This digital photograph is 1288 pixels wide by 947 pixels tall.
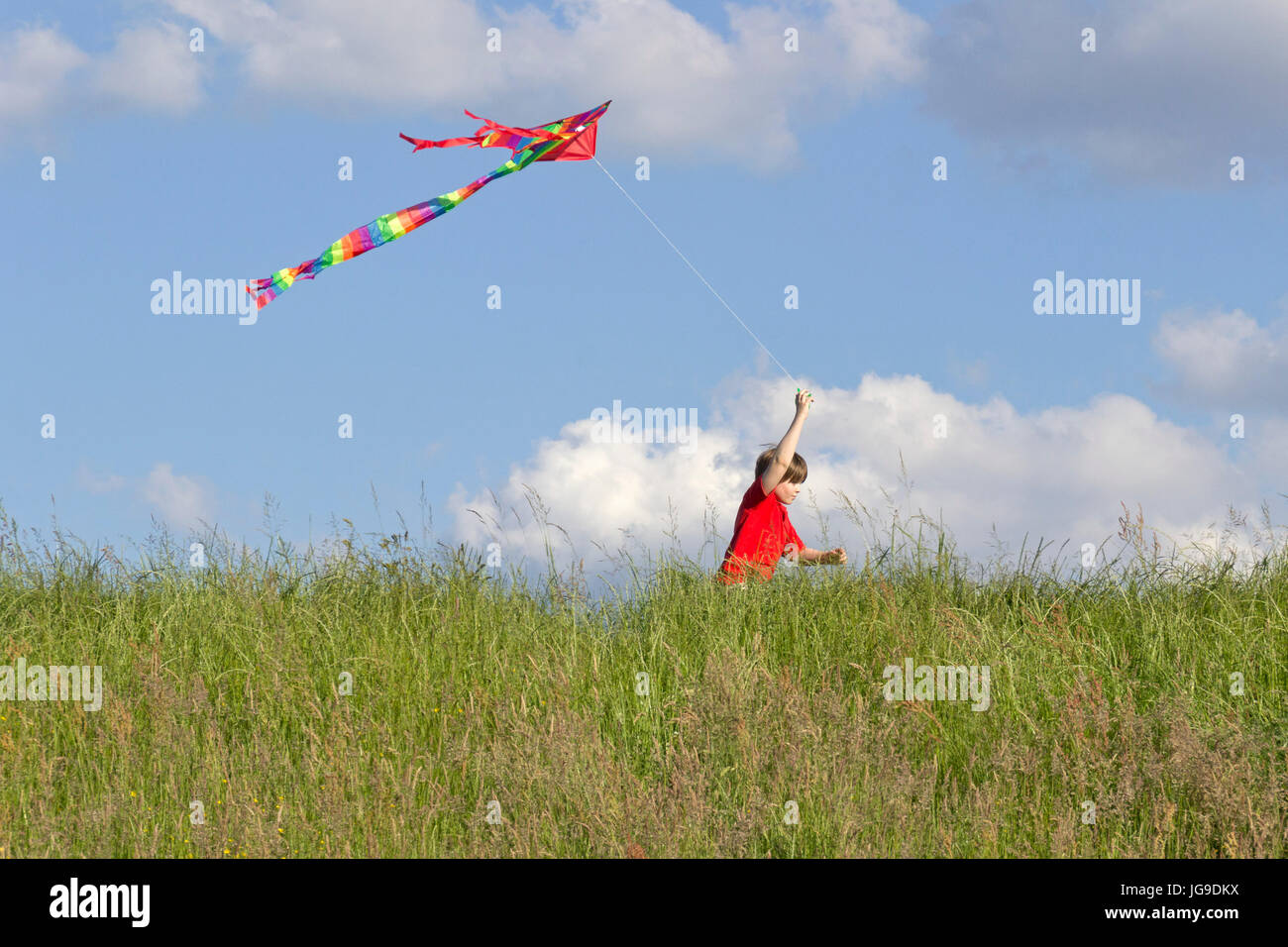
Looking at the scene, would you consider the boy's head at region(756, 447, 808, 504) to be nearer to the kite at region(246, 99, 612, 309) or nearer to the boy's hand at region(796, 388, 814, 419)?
the boy's hand at region(796, 388, 814, 419)

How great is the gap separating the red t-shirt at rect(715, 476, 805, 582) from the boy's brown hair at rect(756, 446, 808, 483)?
0.38 feet

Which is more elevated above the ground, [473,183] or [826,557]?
[473,183]

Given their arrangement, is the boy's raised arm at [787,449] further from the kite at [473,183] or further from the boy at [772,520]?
the kite at [473,183]

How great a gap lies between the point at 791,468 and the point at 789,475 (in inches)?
2.7

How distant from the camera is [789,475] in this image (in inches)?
323

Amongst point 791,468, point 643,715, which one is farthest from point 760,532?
point 643,715

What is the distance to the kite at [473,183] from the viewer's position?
283 inches

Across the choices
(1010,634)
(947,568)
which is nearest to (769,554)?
(947,568)

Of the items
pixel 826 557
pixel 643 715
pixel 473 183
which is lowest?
pixel 643 715

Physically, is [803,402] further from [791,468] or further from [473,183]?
[473,183]

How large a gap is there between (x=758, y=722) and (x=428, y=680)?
2046mm

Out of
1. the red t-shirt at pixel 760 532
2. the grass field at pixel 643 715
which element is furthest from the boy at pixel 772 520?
the grass field at pixel 643 715

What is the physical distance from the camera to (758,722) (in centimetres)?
505
